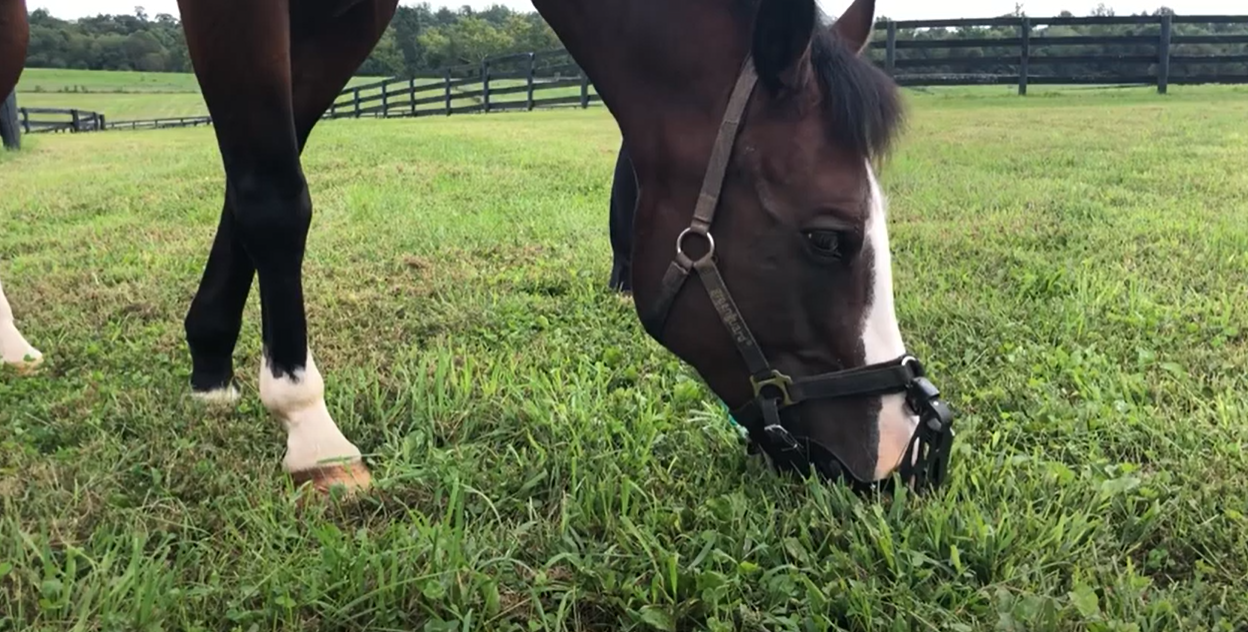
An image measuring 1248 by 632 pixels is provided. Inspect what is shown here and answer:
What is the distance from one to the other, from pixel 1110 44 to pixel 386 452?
1687 cm

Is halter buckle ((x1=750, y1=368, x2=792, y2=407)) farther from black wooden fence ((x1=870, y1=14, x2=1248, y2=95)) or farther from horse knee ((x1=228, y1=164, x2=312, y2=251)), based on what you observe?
black wooden fence ((x1=870, y1=14, x2=1248, y2=95))

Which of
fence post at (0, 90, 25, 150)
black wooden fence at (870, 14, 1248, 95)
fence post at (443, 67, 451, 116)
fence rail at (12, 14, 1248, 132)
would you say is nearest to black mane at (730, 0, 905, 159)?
fence post at (0, 90, 25, 150)

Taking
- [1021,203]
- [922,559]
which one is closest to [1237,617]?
[922,559]

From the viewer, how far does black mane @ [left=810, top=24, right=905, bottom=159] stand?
144cm

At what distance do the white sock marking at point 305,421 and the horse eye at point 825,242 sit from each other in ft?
3.43

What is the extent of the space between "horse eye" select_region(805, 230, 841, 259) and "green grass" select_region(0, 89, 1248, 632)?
19 cm

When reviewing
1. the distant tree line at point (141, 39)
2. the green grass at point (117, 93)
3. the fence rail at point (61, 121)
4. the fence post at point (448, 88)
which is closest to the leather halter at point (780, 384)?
the distant tree line at point (141, 39)

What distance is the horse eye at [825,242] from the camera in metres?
1.44

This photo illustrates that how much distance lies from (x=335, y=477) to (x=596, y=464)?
1.77 ft

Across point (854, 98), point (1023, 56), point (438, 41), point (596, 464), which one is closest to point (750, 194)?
point (854, 98)

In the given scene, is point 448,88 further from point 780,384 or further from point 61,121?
point 780,384

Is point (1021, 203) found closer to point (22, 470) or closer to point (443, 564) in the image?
point (443, 564)

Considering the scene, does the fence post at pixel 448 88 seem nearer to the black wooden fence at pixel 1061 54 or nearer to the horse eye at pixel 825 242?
the black wooden fence at pixel 1061 54

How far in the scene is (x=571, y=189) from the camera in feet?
19.1
